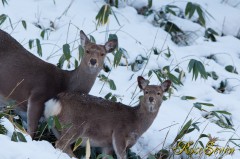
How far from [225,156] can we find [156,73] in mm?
1757

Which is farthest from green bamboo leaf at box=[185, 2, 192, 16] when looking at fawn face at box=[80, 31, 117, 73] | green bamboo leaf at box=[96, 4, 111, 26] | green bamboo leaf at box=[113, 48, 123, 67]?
fawn face at box=[80, 31, 117, 73]

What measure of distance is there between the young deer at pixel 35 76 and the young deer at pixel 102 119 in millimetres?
208

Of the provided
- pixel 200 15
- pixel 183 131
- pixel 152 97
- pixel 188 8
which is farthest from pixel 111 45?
pixel 188 8

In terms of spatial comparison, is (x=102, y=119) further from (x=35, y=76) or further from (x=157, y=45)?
(x=157, y=45)

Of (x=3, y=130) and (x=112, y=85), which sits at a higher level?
(x=3, y=130)

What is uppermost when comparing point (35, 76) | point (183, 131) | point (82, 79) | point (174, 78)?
point (35, 76)

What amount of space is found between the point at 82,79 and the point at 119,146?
3.64 ft

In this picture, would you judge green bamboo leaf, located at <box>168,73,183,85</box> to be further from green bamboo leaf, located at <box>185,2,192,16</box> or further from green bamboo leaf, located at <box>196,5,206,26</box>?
green bamboo leaf, located at <box>185,2,192,16</box>

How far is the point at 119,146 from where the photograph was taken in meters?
8.36

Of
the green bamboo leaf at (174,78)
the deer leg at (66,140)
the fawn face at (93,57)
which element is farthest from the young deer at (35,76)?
the green bamboo leaf at (174,78)

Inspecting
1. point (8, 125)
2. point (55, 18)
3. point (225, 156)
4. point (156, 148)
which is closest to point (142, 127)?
point (156, 148)

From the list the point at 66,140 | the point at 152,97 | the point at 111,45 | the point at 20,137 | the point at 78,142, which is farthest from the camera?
the point at 111,45

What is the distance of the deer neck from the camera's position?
8.99 metres

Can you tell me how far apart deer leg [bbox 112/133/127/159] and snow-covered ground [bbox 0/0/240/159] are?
54 cm
